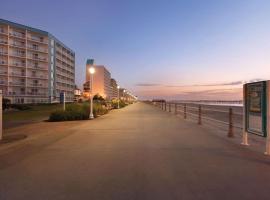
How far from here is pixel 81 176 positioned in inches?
243

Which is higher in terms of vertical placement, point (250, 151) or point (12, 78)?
point (12, 78)

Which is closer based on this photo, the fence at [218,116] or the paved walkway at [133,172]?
the paved walkway at [133,172]

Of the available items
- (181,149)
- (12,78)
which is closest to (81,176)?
(181,149)

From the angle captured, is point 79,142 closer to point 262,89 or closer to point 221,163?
point 221,163

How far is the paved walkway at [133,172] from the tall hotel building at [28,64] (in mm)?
77231

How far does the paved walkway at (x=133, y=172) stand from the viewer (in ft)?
16.7

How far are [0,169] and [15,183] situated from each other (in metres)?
1.47

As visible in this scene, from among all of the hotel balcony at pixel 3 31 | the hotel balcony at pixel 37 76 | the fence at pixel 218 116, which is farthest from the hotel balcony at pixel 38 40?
the fence at pixel 218 116

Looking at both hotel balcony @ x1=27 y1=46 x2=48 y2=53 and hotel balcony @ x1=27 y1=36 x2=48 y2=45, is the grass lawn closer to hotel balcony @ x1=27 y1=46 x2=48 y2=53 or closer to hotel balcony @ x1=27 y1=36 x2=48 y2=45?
hotel balcony @ x1=27 y1=46 x2=48 y2=53

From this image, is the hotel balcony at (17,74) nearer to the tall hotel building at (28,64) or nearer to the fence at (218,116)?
the tall hotel building at (28,64)

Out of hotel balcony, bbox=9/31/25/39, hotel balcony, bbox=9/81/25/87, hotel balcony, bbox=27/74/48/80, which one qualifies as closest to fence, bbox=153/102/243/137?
hotel balcony, bbox=9/81/25/87

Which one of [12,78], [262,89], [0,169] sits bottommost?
[0,169]

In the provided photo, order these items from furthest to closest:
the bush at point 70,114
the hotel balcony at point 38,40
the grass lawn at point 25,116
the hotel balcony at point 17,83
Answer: the hotel balcony at point 38,40 → the hotel balcony at point 17,83 → the grass lawn at point 25,116 → the bush at point 70,114

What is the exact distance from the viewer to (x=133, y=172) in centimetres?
649
